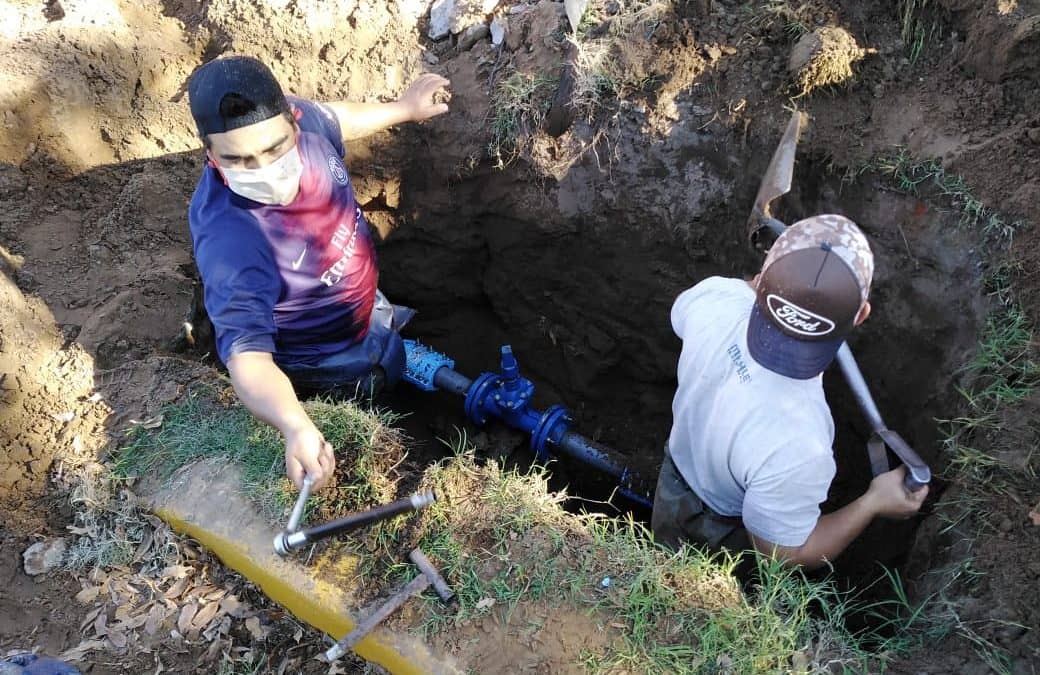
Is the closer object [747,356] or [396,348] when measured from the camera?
[747,356]

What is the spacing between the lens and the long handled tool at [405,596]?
7.63 ft

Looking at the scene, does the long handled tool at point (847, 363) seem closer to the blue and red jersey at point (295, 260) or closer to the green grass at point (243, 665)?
the blue and red jersey at point (295, 260)

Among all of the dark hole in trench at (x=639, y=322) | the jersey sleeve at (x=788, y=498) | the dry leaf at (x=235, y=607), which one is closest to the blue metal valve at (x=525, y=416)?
the dark hole in trench at (x=639, y=322)

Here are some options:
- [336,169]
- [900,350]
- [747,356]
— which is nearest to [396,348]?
[336,169]

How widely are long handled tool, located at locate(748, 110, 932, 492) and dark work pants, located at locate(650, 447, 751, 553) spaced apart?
57 centimetres

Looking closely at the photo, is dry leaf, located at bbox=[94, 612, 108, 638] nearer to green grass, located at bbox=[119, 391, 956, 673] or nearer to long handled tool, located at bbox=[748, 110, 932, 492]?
green grass, located at bbox=[119, 391, 956, 673]

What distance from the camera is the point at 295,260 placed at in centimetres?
308

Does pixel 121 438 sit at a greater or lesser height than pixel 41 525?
greater

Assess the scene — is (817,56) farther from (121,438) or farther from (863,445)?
(121,438)

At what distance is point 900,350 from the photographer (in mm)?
3180

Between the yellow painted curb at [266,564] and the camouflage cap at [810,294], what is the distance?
137 centimetres

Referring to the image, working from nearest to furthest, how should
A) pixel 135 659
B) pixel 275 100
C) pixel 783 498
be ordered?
pixel 783 498, pixel 135 659, pixel 275 100

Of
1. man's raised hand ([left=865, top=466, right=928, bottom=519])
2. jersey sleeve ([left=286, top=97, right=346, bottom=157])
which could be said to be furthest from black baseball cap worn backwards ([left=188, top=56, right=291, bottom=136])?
man's raised hand ([left=865, top=466, right=928, bottom=519])

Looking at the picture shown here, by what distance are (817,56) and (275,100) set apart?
91.7 inches
